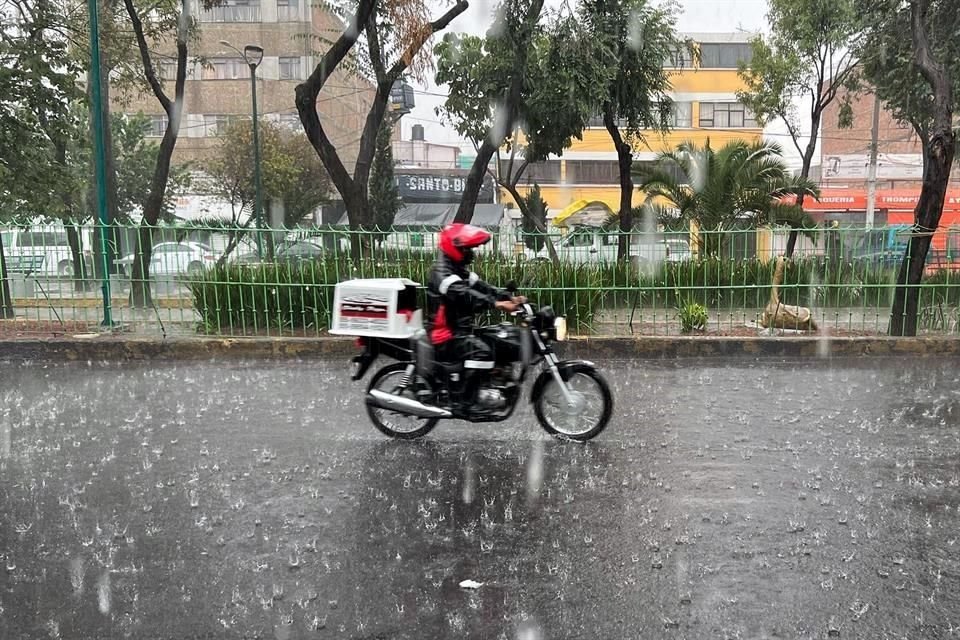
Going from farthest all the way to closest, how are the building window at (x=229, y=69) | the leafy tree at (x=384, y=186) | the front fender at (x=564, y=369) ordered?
the building window at (x=229, y=69), the leafy tree at (x=384, y=186), the front fender at (x=564, y=369)

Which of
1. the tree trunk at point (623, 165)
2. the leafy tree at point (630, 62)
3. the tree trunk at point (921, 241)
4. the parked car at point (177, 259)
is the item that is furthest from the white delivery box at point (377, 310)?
the tree trunk at point (623, 165)

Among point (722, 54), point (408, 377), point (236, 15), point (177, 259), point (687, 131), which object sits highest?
point (236, 15)

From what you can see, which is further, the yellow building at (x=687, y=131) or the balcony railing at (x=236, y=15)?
the yellow building at (x=687, y=131)

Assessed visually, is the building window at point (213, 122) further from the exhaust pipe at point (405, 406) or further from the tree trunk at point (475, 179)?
the exhaust pipe at point (405, 406)

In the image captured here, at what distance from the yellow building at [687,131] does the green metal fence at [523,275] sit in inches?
1378

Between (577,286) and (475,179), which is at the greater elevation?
(475,179)

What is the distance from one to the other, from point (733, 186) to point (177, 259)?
9.44 m

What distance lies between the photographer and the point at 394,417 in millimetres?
6652

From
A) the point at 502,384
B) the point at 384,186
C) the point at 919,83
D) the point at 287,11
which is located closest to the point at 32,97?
the point at 502,384

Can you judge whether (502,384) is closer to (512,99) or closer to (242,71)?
(512,99)

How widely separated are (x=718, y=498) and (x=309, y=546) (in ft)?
7.63

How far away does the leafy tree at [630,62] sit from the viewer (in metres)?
17.9

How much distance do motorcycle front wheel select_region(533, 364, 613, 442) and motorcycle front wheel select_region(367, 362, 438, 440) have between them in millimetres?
832

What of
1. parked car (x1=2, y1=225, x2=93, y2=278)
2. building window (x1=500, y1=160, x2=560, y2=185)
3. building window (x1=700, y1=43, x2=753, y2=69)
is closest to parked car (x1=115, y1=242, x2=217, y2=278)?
parked car (x1=2, y1=225, x2=93, y2=278)
